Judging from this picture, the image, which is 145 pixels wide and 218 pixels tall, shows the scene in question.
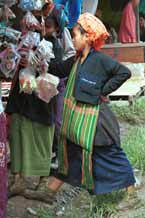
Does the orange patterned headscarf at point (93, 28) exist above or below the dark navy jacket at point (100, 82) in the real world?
above

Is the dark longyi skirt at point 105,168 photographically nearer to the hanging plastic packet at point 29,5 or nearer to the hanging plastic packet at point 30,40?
the hanging plastic packet at point 30,40

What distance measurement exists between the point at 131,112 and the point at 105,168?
3.55 m

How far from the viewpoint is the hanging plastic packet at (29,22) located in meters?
3.88

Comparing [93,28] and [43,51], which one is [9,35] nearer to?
[43,51]

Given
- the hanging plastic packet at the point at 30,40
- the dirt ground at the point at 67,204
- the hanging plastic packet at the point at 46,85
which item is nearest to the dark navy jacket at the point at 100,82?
the hanging plastic packet at the point at 46,85

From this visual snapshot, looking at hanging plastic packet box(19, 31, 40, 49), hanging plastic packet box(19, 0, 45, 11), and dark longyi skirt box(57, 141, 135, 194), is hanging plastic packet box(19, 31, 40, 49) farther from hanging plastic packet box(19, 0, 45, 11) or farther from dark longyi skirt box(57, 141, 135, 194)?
dark longyi skirt box(57, 141, 135, 194)

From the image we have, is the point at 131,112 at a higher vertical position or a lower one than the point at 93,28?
lower

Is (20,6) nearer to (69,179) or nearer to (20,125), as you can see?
(20,125)

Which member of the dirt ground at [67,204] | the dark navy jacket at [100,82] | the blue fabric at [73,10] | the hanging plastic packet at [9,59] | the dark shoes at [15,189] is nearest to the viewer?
the hanging plastic packet at [9,59]

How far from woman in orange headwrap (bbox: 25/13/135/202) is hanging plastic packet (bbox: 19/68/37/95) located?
0.41m

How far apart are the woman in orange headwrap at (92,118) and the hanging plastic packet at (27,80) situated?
0.41 meters

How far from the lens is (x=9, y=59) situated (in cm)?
370

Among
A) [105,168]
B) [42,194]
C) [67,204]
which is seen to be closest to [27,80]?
[105,168]

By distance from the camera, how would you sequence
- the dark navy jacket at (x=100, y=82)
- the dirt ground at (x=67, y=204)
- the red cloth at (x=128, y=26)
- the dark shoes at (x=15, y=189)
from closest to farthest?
the dark navy jacket at (x=100, y=82)
the dirt ground at (x=67, y=204)
the dark shoes at (x=15, y=189)
the red cloth at (x=128, y=26)
